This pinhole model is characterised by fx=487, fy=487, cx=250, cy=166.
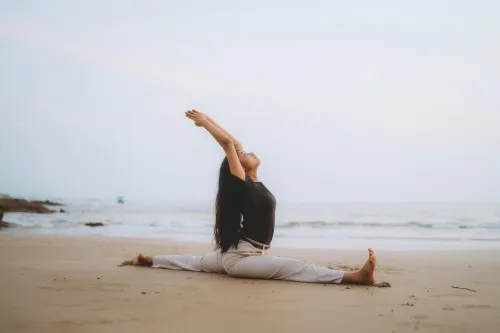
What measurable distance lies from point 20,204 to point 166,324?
3105cm

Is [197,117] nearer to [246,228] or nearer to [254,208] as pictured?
[254,208]

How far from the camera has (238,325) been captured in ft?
10.2

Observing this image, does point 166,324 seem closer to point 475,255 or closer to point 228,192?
point 228,192

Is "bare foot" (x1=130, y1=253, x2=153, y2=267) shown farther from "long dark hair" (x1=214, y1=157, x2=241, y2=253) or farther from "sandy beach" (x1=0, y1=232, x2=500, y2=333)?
"long dark hair" (x1=214, y1=157, x2=241, y2=253)

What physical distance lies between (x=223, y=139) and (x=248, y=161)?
50cm

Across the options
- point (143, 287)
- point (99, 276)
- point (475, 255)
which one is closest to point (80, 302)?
point (143, 287)

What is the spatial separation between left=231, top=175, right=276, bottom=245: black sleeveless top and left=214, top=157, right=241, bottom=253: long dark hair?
0.05 metres

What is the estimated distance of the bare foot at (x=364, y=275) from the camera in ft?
15.3

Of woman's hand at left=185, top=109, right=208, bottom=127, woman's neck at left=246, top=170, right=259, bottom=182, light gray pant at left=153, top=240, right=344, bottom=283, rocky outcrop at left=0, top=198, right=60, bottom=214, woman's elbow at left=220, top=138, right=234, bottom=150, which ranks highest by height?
woman's hand at left=185, top=109, right=208, bottom=127

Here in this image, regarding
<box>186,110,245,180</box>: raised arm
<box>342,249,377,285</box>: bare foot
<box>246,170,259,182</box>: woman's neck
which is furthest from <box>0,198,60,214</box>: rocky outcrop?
<box>342,249,377,285</box>: bare foot

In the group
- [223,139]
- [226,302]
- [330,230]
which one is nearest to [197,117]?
[223,139]

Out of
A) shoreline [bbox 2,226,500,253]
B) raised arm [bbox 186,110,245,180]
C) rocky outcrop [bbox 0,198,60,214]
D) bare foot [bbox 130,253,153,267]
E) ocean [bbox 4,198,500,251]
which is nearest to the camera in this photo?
raised arm [bbox 186,110,245,180]

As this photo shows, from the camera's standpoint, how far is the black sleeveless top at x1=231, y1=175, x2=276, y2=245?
496 cm

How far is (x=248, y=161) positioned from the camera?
520cm
